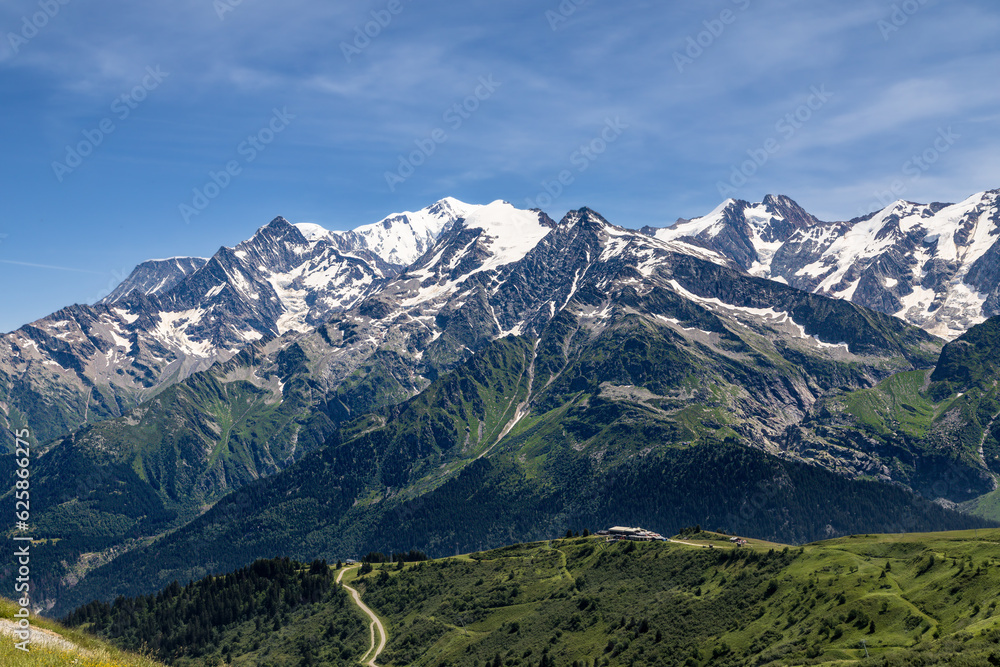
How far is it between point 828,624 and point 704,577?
2116 inches

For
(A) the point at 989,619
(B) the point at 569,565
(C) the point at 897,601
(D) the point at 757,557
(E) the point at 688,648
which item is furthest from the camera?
(B) the point at 569,565

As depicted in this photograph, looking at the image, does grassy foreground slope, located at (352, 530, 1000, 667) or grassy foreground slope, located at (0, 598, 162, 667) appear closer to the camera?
grassy foreground slope, located at (0, 598, 162, 667)

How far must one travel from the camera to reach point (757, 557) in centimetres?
15138

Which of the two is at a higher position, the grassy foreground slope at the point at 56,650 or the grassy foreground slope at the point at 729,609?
the grassy foreground slope at the point at 56,650

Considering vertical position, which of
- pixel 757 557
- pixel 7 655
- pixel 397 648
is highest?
pixel 7 655

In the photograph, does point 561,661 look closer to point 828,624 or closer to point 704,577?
point 704,577

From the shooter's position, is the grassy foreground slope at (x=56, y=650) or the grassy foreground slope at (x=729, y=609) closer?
the grassy foreground slope at (x=56, y=650)

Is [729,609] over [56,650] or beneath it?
beneath

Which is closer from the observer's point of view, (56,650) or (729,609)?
(56,650)

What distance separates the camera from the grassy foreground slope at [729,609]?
9519cm

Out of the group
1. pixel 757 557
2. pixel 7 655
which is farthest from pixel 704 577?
pixel 7 655

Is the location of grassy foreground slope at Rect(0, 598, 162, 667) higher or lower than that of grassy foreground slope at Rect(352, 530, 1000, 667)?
higher

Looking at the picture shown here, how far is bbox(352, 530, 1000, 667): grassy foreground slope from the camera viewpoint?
95.2 metres

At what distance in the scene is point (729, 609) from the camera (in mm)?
134250
